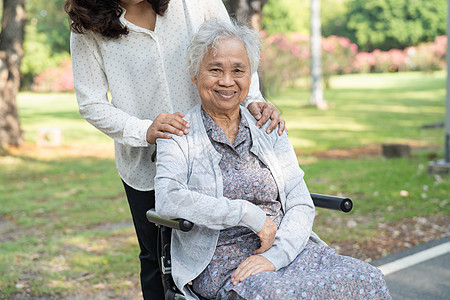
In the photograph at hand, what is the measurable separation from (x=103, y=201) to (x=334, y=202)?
5.03 meters

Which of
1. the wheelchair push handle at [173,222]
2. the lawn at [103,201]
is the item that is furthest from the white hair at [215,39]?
the lawn at [103,201]

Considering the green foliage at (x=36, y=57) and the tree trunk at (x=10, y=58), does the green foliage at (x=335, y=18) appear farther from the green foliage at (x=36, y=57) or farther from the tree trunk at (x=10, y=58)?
the tree trunk at (x=10, y=58)

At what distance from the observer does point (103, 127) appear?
269 cm

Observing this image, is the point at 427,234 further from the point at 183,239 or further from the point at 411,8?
the point at 411,8

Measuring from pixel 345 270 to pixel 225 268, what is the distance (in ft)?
1.61

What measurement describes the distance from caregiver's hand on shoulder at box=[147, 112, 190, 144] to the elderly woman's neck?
0.15m

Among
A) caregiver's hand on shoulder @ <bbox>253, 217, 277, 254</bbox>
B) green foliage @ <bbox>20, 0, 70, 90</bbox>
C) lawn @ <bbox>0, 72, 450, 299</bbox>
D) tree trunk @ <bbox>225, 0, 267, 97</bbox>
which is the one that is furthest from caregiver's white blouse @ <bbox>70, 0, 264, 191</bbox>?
green foliage @ <bbox>20, 0, 70, 90</bbox>

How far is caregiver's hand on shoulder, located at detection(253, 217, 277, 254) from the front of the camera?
2417 mm

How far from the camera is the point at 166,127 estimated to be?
252 cm

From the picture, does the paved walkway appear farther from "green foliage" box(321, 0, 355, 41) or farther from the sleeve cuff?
"green foliage" box(321, 0, 355, 41)

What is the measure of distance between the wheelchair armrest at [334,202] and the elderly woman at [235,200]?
0.09 metres

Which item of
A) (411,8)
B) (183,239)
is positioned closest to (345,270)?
(183,239)

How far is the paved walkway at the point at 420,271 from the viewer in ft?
12.9

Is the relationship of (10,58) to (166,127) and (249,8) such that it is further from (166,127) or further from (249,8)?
(166,127)
